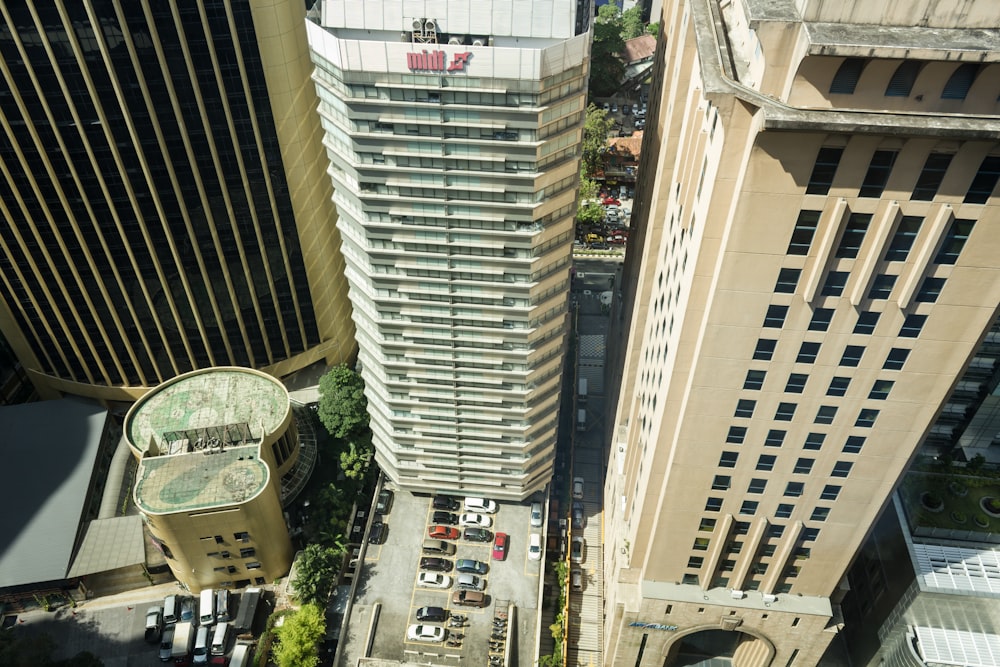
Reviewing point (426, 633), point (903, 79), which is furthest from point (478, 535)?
point (903, 79)

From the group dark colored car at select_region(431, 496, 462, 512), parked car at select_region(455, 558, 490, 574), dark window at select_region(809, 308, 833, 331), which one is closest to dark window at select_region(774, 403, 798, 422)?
dark window at select_region(809, 308, 833, 331)

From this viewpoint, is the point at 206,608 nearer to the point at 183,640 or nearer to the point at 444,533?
the point at 183,640

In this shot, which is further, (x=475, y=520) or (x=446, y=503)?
(x=446, y=503)

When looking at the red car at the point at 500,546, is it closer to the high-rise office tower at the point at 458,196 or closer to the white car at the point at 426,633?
the white car at the point at 426,633

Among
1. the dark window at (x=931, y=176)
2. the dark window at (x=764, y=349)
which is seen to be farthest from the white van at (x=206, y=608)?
the dark window at (x=931, y=176)

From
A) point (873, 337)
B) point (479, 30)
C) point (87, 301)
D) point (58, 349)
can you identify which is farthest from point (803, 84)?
point (58, 349)

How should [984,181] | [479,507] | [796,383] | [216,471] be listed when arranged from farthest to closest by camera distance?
[479,507] → [216,471] → [796,383] → [984,181]
